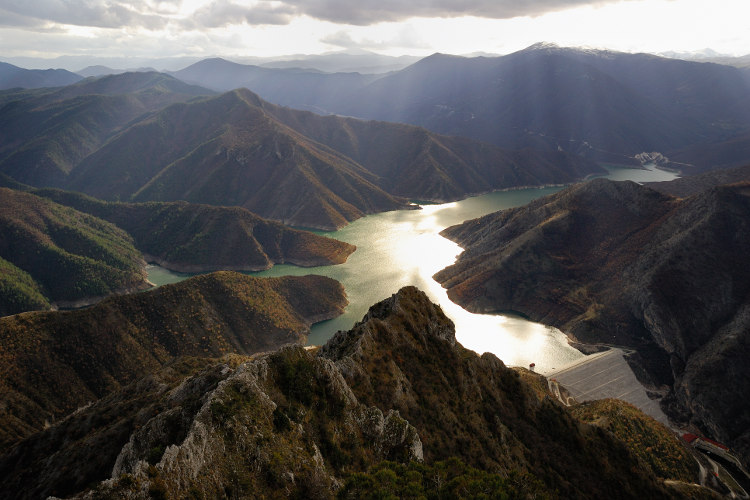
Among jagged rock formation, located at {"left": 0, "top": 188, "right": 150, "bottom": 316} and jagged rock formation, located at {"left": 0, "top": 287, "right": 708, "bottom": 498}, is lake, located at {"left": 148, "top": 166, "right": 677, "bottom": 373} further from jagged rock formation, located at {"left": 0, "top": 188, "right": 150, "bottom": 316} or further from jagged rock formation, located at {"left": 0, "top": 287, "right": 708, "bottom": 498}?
jagged rock formation, located at {"left": 0, "top": 287, "right": 708, "bottom": 498}

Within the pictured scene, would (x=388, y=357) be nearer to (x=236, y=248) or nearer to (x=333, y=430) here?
(x=333, y=430)

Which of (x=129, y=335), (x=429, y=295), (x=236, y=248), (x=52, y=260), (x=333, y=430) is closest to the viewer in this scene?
(x=333, y=430)

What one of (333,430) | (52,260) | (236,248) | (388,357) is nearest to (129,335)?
(388,357)

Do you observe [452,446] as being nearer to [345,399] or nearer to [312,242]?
[345,399]

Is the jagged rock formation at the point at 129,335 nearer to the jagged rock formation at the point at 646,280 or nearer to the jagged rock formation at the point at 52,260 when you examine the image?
the jagged rock formation at the point at 52,260

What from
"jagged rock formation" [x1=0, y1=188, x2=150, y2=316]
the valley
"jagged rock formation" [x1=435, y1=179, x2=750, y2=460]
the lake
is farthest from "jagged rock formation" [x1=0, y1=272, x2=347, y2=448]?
"jagged rock formation" [x1=435, y1=179, x2=750, y2=460]

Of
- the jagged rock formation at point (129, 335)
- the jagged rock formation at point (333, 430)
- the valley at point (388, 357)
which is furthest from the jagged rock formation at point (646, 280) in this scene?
the jagged rock formation at point (129, 335)
